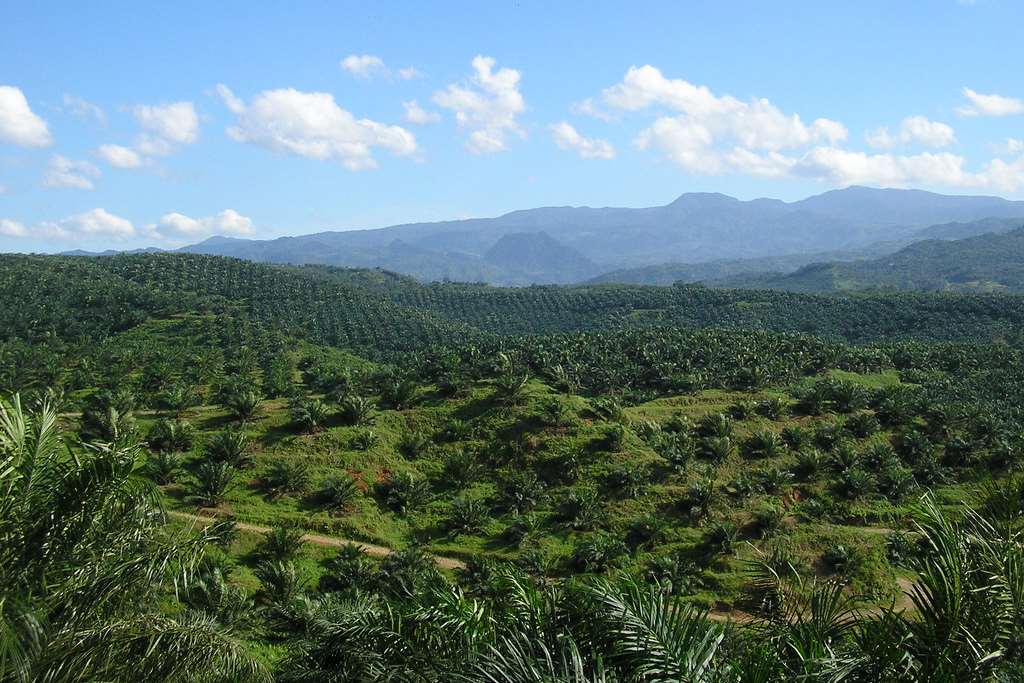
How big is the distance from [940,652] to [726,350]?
54.4m

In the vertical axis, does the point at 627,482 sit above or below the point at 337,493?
below

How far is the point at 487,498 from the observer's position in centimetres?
3488

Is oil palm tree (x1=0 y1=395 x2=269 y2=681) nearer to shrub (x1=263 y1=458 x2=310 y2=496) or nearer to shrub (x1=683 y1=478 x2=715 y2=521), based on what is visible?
shrub (x1=263 y1=458 x2=310 y2=496)

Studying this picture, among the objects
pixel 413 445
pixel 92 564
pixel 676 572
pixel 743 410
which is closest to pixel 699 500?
pixel 676 572

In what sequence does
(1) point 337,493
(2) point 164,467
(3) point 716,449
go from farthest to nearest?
(3) point 716,449 < (1) point 337,493 < (2) point 164,467

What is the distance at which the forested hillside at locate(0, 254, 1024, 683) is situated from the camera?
675 centimetres

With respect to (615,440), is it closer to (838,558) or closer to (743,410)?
(743,410)

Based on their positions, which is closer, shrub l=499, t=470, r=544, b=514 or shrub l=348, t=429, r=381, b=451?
shrub l=499, t=470, r=544, b=514

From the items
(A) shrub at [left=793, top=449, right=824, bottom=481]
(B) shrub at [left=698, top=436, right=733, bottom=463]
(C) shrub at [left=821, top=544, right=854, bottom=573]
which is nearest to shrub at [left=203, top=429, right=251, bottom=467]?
(B) shrub at [left=698, top=436, right=733, bottom=463]

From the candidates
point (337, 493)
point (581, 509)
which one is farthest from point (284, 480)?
point (581, 509)

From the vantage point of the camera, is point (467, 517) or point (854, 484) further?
point (854, 484)

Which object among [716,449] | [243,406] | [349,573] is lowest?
[349,573]

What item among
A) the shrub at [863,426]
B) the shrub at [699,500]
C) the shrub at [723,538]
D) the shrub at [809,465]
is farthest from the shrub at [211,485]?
the shrub at [863,426]

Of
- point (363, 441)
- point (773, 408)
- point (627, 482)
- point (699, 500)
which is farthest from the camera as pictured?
point (773, 408)
